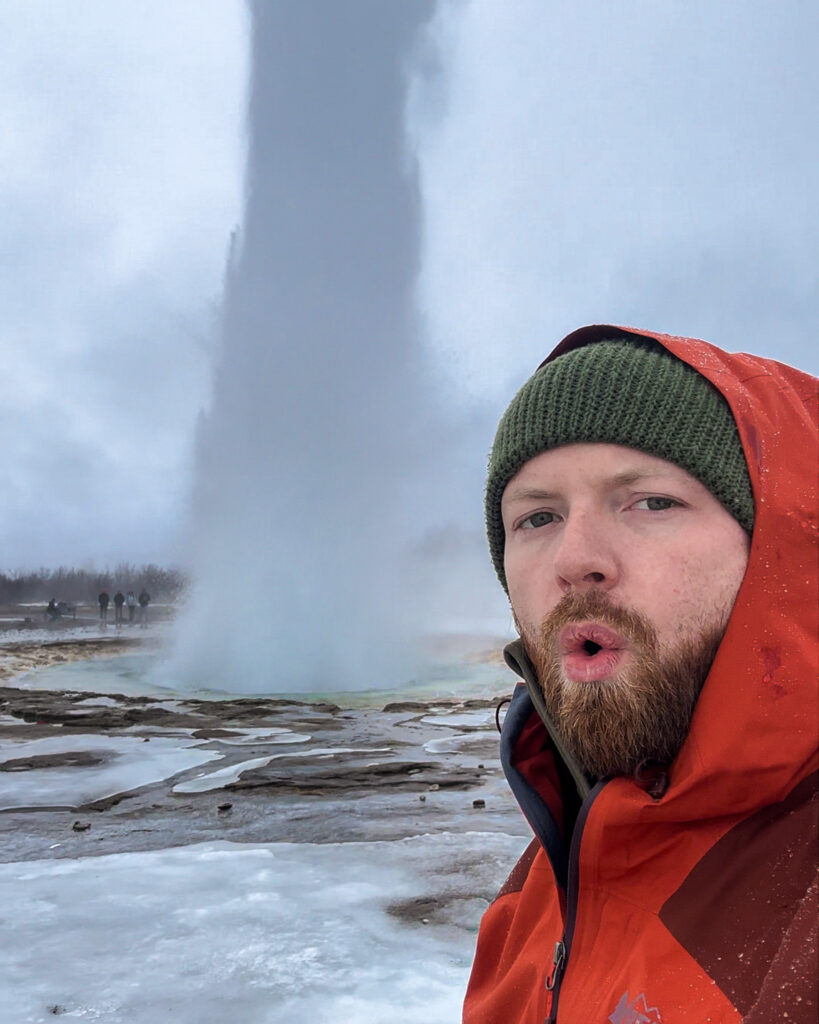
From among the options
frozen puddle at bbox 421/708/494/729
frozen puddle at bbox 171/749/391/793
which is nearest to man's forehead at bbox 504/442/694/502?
frozen puddle at bbox 171/749/391/793

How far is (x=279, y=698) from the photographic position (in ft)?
41.2

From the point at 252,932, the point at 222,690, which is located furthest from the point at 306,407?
the point at 252,932

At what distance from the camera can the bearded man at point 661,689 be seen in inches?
38.1

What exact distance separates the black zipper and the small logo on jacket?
0.20m

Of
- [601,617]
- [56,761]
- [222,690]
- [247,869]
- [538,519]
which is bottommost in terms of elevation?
[222,690]

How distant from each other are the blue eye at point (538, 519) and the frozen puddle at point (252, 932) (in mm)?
1976

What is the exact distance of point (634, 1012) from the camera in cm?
97

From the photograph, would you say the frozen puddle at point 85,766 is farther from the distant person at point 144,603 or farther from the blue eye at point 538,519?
the distant person at point 144,603

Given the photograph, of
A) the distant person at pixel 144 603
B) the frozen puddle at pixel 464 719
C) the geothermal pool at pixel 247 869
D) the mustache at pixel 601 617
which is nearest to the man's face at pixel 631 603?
the mustache at pixel 601 617

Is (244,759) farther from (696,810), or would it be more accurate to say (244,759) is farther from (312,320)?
(312,320)

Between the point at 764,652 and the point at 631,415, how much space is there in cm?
49

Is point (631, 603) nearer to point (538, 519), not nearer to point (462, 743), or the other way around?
point (538, 519)

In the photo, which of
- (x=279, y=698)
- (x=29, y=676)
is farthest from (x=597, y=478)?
(x=29, y=676)

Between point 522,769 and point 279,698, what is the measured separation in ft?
38.4
